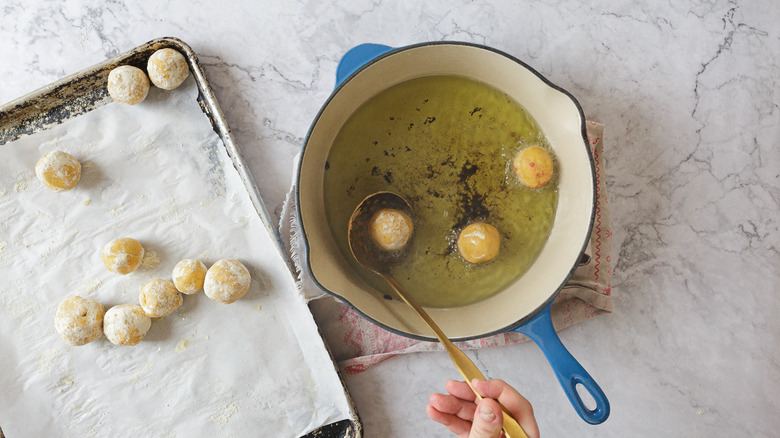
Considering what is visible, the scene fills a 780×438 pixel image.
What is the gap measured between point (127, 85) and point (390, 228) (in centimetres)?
57

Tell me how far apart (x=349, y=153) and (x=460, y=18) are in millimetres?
377

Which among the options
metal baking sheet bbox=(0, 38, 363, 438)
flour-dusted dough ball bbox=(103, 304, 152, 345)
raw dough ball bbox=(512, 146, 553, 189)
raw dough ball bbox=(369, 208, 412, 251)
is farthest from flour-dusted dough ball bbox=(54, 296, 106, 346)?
raw dough ball bbox=(512, 146, 553, 189)

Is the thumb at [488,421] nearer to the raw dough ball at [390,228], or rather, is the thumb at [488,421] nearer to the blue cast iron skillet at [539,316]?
the blue cast iron skillet at [539,316]

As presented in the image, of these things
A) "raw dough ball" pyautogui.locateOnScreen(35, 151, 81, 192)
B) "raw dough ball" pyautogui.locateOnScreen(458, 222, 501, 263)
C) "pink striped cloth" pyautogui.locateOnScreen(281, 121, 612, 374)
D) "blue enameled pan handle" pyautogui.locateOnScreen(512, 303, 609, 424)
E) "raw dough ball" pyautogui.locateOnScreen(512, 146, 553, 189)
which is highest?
"raw dough ball" pyautogui.locateOnScreen(35, 151, 81, 192)

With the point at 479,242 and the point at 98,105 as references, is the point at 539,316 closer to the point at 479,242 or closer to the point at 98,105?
the point at 479,242

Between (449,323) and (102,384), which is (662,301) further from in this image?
(102,384)

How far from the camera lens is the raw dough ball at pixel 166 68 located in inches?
40.1

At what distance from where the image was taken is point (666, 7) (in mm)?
1109

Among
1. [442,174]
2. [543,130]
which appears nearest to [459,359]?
[442,174]

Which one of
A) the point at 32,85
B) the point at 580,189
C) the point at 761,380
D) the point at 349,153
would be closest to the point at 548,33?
the point at 580,189

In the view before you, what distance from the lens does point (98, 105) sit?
1070 mm

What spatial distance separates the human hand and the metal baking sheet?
24 cm

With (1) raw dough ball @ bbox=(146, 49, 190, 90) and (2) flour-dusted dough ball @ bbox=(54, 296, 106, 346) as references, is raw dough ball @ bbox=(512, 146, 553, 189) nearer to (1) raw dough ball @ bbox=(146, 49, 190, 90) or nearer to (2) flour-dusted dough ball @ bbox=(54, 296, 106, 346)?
(1) raw dough ball @ bbox=(146, 49, 190, 90)

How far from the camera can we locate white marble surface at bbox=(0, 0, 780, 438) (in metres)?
1.11
